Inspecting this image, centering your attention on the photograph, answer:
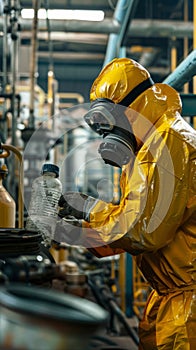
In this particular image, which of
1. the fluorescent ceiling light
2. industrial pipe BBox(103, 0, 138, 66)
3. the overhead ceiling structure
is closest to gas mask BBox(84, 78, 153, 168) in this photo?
the overhead ceiling structure

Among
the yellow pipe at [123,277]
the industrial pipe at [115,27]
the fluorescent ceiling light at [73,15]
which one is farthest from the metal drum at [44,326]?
the fluorescent ceiling light at [73,15]

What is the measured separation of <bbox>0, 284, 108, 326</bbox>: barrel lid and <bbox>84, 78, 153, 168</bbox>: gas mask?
1116 mm

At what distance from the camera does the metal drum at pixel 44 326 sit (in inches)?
18.4

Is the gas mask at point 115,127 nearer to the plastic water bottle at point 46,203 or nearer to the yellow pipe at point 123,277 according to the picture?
the plastic water bottle at point 46,203

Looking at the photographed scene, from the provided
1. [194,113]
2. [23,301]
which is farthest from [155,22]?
[23,301]

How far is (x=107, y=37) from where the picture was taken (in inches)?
305

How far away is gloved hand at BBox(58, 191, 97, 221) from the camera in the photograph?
1646 millimetres

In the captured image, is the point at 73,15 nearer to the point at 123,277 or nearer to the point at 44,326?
the point at 123,277

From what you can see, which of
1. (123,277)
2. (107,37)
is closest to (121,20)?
(123,277)

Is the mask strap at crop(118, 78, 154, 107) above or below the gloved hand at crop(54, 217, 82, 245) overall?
above

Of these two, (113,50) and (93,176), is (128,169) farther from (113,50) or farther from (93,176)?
(93,176)

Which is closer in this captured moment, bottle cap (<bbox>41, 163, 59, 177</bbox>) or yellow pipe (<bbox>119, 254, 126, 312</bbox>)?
bottle cap (<bbox>41, 163, 59, 177</bbox>)

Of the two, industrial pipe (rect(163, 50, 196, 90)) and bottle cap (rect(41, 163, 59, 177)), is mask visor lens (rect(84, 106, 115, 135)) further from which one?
industrial pipe (rect(163, 50, 196, 90))

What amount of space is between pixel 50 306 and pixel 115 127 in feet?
3.97
